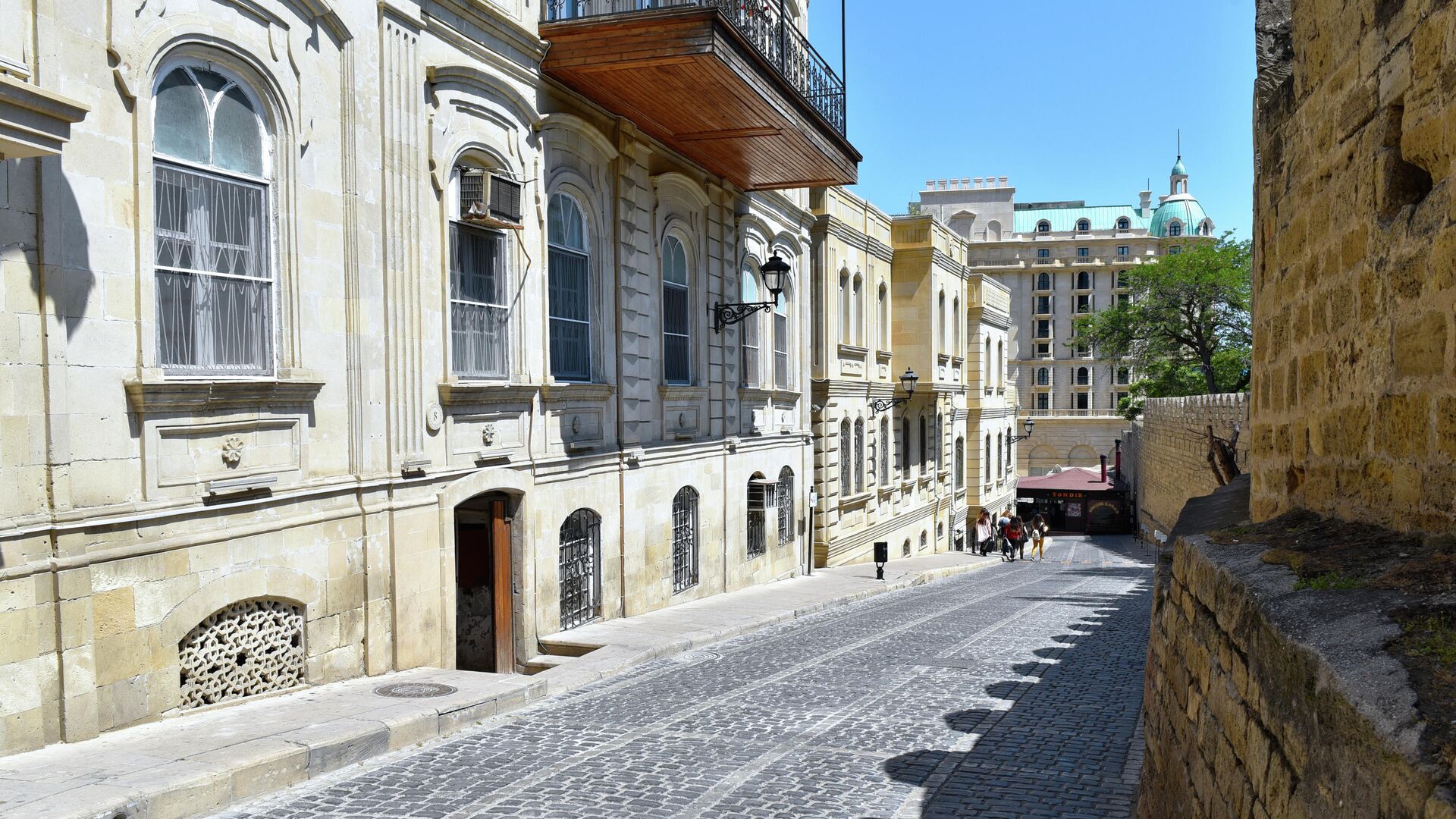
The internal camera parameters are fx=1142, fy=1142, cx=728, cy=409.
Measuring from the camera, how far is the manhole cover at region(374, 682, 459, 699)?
9188 millimetres

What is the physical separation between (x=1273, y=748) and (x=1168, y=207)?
337 ft

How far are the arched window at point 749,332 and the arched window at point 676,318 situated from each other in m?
2.11

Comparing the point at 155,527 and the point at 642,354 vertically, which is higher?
the point at 642,354

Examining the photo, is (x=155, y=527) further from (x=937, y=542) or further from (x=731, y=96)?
(x=937, y=542)

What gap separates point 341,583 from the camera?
9727mm

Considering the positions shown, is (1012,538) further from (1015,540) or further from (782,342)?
(782,342)

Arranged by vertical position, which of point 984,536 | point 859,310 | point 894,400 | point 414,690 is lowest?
point 984,536

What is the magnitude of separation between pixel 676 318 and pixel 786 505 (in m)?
6.25

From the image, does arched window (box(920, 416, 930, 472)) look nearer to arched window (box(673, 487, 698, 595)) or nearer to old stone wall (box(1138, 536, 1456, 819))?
arched window (box(673, 487, 698, 595))

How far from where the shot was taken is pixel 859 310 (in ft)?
92.7

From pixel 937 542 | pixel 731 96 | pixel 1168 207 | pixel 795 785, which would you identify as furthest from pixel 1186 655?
pixel 1168 207

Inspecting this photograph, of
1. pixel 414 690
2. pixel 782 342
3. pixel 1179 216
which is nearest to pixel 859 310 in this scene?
pixel 782 342

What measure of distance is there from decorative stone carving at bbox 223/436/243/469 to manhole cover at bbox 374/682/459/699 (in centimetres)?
219

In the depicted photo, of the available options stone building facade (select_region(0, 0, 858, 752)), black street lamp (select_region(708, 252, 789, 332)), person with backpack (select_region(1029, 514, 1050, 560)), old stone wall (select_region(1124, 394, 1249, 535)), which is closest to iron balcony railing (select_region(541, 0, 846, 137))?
stone building facade (select_region(0, 0, 858, 752))
